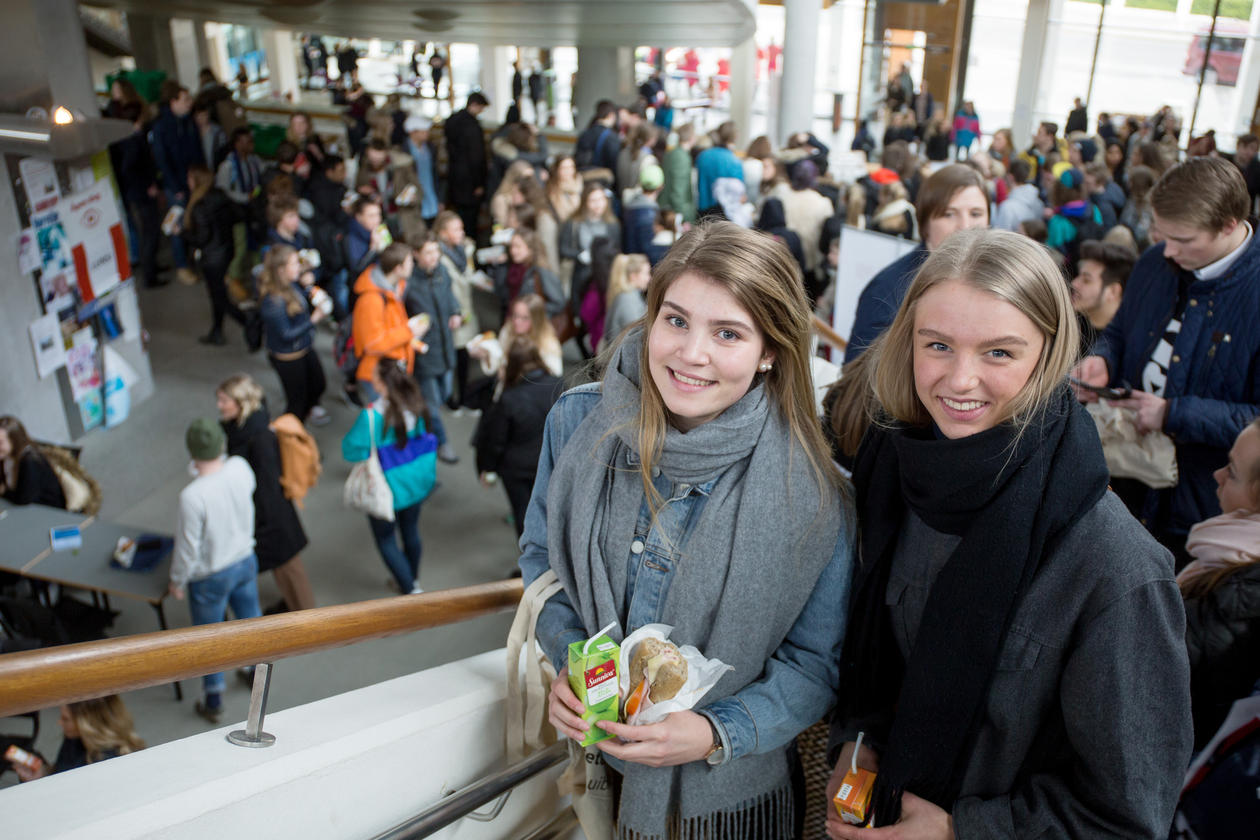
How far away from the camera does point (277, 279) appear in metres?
6.96

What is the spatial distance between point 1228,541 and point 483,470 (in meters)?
4.07

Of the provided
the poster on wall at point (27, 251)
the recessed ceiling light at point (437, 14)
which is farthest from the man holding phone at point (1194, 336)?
the recessed ceiling light at point (437, 14)

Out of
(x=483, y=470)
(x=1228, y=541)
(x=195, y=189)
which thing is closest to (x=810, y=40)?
(x=195, y=189)

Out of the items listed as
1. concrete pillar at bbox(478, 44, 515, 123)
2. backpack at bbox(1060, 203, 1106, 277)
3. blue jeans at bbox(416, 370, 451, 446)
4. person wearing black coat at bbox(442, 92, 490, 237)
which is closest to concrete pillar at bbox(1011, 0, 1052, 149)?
concrete pillar at bbox(478, 44, 515, 123)

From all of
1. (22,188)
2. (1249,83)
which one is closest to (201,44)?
(22,188)

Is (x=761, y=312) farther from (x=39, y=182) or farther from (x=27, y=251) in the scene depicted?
(x=39, y=182)

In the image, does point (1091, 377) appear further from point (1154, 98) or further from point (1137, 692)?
point (1154, 98)

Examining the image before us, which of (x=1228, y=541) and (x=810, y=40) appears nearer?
(x=1228, y=541)

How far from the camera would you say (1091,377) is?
125 inches

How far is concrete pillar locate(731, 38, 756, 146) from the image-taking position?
15.8 metres

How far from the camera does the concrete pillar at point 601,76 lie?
53.8 feet

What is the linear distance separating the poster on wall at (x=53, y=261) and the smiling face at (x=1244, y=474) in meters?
7.34

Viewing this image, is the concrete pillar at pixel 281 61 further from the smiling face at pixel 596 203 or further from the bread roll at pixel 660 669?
the bread roll at pixel 660 669

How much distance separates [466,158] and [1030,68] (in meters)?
12.8
